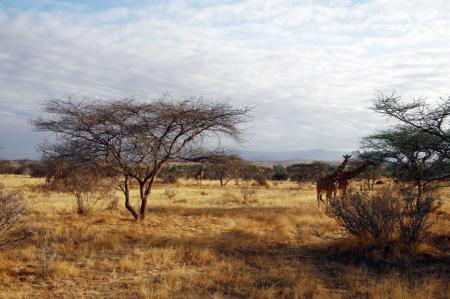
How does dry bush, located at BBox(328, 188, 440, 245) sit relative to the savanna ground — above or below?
above

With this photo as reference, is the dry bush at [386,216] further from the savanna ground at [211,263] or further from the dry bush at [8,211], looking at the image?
the dry bush at [8,211]

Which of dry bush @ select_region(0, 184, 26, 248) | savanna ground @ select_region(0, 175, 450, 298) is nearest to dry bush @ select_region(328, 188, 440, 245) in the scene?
savanna ground @ select_region(0, 175, 450, 298)

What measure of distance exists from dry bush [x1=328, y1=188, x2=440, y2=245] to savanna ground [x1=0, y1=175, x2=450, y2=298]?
42 cm

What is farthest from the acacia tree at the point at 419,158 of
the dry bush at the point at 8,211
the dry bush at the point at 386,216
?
the dry bush at the point at 8,211

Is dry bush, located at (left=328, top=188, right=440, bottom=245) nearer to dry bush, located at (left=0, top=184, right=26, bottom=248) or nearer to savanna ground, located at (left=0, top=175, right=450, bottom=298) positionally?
savanna ground, located at (left=0, top=175, right=450, bottom=298)

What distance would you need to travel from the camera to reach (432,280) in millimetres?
8797

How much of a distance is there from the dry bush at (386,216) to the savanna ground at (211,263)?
1.37 ft

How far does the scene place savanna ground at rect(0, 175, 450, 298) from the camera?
27.0ft

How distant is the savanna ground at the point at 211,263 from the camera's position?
8.24 m

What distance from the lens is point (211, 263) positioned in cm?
1042

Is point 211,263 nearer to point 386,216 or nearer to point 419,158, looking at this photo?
point 386,216

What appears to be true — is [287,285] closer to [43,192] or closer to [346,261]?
[346,261]

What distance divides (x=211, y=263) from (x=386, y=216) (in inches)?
169

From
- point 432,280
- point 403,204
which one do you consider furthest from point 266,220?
point 432,280
